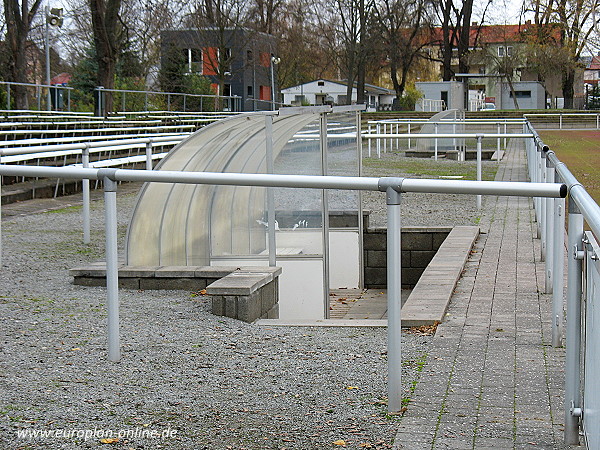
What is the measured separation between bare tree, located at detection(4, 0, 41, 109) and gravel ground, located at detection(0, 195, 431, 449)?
3051cm

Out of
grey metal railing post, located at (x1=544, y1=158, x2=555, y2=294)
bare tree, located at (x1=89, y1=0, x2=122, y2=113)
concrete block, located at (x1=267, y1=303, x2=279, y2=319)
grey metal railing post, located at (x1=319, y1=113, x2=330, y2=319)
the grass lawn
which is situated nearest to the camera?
grey metal railing post, located at (x1=544, y1=158, x2=555, y2=294)

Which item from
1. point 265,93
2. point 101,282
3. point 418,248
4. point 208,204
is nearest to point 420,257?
point 418,248

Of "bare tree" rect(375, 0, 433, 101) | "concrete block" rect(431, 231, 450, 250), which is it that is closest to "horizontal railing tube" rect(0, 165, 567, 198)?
"concrete block" rect(431, 231, 450, 250)

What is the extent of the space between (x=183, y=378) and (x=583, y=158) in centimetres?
2196

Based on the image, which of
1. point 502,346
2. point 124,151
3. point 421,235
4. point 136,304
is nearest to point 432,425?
point 502,346

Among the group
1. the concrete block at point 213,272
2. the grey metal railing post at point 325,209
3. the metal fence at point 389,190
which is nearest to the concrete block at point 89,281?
the concrete block at point 213,272

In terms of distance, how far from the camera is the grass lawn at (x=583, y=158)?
17125 mm

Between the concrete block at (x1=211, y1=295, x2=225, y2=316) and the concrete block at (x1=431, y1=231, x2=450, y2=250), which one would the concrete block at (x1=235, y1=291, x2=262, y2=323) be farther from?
the concrete block at (x1=431, y1=231, x2=450, y2=250)

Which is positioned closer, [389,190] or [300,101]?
[389,190]

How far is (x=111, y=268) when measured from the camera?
5195 millimetres

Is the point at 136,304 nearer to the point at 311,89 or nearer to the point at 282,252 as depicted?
the point at 282,252

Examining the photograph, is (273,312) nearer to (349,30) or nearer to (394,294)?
(394,294)

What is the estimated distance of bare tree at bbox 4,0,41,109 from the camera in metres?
35.7

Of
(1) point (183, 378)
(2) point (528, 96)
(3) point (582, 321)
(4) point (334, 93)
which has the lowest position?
(1) point (183, 378)
